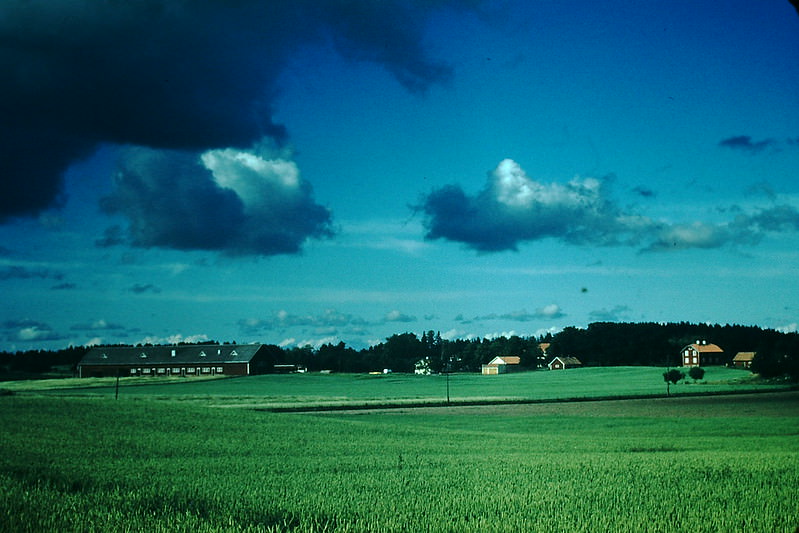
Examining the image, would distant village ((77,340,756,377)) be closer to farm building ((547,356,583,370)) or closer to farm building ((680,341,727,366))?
farm building ((680,341,727,366))

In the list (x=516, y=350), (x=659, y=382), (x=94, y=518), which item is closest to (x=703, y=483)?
(x=94, y=518)

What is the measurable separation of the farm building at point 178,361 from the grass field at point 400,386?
39.0 ft

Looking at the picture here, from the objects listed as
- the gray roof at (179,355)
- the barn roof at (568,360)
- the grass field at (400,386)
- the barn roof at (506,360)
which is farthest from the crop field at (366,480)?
the barn roof at (568,360)

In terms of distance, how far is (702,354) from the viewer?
17488cm

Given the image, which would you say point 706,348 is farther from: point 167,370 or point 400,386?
point 167,370

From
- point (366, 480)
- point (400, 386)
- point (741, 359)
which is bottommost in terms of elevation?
point (400, 386)

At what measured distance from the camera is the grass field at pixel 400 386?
94312 mm

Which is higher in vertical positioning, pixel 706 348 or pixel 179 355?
pixel 179 355

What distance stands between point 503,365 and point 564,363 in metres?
16.4

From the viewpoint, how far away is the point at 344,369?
7456 inches

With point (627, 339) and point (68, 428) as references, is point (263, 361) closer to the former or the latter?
point (627, 339)

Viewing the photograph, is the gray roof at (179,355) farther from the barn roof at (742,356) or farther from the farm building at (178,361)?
the barn roof at (742,356)

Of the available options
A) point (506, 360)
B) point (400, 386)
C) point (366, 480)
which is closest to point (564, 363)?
point (506, 360)

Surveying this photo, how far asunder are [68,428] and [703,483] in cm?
2905
